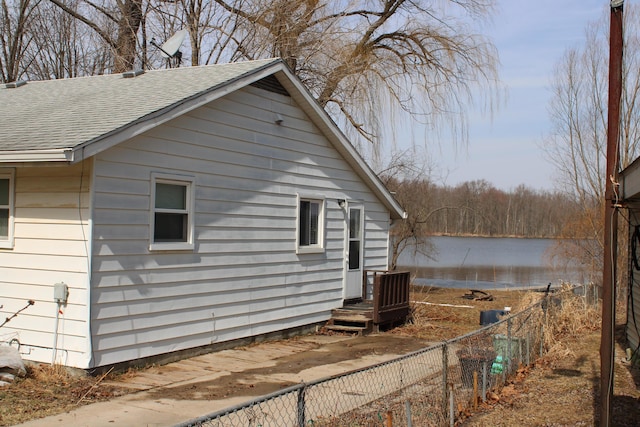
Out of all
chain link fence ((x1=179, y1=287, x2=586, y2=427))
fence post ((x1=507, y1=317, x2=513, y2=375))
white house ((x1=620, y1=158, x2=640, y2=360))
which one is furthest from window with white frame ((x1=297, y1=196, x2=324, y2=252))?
white house ((x1=620, y1=158, x2=640, y2=360))

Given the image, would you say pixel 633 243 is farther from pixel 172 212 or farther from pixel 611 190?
pixel 172 212

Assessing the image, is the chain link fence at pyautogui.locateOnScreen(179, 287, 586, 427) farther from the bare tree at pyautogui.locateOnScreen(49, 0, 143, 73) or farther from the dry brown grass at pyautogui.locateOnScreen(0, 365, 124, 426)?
the bare tree at pyautogui.locateOnScreen(49, 0, 143, 73)

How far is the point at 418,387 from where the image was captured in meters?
8.79

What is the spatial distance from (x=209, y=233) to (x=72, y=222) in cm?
253

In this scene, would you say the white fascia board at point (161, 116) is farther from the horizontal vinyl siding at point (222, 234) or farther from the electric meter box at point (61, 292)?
the electric meter box at point (61, 292)

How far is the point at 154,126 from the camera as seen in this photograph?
952cm

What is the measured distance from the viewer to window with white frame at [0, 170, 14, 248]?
948 centimetres

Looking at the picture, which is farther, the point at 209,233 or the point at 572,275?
the point at 572,275

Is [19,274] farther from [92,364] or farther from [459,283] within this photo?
[459,283]

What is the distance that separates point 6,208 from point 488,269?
120ft

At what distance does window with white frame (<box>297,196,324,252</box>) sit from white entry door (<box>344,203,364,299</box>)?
101 cm

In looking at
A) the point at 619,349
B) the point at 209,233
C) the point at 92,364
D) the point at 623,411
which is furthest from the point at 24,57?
the point at 623,411

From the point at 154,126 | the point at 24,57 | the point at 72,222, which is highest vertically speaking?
the point at 24,57

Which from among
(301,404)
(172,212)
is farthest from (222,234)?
(301,404)
